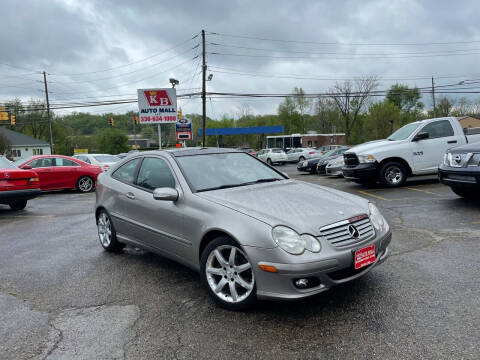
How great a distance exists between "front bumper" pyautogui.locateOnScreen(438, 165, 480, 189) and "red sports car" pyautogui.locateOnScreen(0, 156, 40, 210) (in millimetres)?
9556

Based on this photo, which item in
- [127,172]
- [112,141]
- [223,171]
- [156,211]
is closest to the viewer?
[156,211]

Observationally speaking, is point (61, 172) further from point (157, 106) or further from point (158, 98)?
point (158, 98)

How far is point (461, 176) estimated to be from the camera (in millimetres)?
6984

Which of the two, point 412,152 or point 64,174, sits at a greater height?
point 412,152

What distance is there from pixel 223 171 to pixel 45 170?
1171 centimetres

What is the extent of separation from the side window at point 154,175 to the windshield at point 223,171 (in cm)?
19

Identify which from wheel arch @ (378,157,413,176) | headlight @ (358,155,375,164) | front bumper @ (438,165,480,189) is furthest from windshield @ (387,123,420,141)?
front bumper @ (438,165,480,189)

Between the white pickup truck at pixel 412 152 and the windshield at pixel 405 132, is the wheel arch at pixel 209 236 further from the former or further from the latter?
the windshield at pixel 405 132

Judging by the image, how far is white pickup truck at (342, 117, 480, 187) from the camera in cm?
1048

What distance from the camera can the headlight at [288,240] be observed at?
2906 millimetres

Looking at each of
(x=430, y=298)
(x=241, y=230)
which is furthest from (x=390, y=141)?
(x=241, y=230)

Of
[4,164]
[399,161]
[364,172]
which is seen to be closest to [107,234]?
[4,164]

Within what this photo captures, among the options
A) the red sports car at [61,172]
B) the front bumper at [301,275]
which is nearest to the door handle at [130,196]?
the front bumper at [301,275]

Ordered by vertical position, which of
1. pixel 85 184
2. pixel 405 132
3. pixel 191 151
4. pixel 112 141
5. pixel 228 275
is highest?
pixel 112 141
